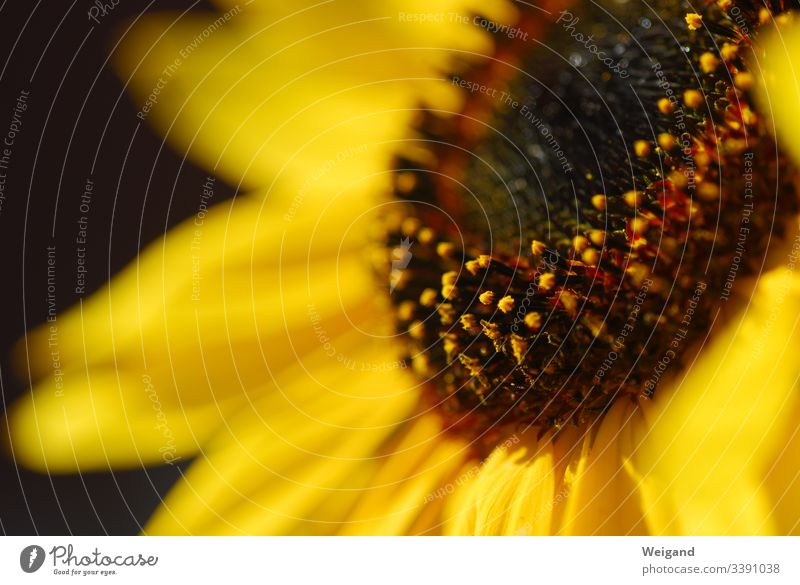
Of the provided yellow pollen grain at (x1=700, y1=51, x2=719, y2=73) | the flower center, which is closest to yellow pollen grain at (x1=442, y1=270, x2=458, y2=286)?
the flower center

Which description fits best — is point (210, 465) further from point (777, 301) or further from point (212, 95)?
point (777, 301)

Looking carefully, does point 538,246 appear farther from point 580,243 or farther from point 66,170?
point 66,170

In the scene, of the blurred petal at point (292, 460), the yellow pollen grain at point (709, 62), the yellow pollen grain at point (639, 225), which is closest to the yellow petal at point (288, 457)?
the blurred petal at point (292, 460)

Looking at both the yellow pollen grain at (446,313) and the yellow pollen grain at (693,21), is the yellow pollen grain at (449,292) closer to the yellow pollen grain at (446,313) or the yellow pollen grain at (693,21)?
the yellow pollen grain at (446,313)

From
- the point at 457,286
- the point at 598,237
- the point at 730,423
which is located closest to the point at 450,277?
the point at 457,286

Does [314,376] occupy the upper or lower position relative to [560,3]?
lower
